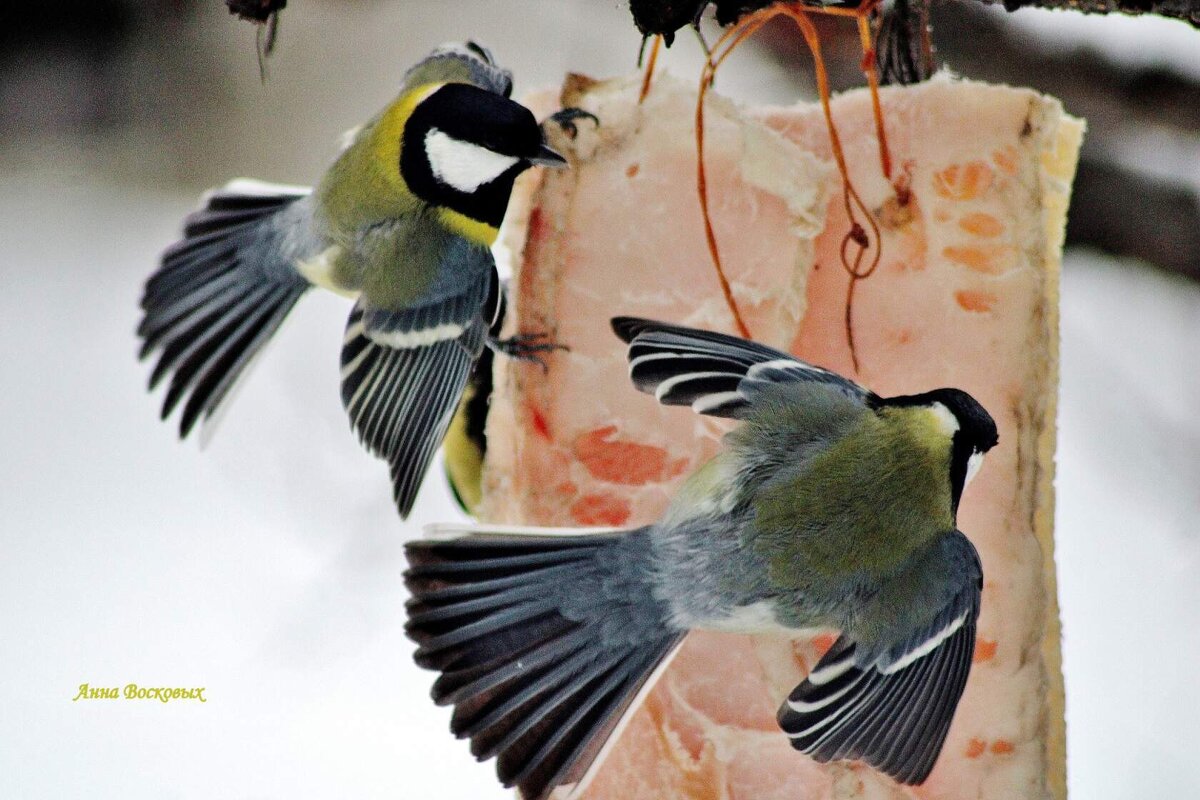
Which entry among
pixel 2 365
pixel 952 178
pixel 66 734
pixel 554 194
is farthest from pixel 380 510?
pixel 952 178

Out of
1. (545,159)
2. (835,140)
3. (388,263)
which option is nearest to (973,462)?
(835,140)

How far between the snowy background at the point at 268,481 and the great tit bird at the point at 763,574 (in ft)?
2.27

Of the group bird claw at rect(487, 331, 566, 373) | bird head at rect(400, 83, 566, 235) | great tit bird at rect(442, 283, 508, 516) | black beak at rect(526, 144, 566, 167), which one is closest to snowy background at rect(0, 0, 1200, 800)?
great tit bird at rect(442, 283, 508, 516)

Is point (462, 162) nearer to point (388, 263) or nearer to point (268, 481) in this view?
point (388, 263)

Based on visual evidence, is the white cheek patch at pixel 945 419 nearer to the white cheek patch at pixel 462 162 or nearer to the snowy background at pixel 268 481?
the white cheek patch at pixel 462 162

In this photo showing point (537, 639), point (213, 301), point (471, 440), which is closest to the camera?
point (537, 639)

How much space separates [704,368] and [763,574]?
17 cm

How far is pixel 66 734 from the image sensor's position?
1718mm

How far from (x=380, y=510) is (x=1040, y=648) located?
1.18 meters

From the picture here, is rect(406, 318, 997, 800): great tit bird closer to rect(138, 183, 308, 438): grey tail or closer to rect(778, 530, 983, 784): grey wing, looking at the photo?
rect(778, 530, 983, 784): grey wing

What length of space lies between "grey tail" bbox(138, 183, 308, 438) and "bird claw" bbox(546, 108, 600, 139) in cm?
30

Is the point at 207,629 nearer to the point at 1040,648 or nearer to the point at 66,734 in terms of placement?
the point at 66,734

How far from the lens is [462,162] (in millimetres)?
1168

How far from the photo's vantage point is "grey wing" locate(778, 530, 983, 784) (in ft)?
3.31
